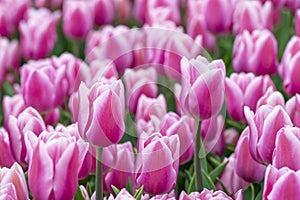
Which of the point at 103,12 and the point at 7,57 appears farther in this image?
the point at 103,12

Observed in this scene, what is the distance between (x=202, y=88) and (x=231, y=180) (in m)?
0.28

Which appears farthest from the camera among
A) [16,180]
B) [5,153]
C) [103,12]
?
[103,12]

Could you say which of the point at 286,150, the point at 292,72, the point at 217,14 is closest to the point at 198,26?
the point at 217,14

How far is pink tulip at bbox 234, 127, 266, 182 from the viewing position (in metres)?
1.64

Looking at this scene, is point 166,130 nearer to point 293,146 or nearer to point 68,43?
point 293,146

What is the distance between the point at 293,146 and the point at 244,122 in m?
0.58

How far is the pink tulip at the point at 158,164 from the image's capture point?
1.48m

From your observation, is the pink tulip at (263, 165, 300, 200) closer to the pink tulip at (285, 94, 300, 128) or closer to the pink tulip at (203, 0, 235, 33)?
the pink tulip at (285, 94, 300, 128)

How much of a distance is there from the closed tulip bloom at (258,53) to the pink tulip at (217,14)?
317 mm

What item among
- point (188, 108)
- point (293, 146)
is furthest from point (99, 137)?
point (293, 146)

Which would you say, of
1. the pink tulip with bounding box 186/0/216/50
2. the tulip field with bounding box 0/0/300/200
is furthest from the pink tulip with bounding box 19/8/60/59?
the pink tulip with bounding box 186/0/216/50

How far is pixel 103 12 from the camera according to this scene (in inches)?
114

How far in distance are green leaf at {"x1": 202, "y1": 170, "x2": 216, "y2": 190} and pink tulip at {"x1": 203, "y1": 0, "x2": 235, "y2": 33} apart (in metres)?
0.90

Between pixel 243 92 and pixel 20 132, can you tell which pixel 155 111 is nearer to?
pixel 243 92
